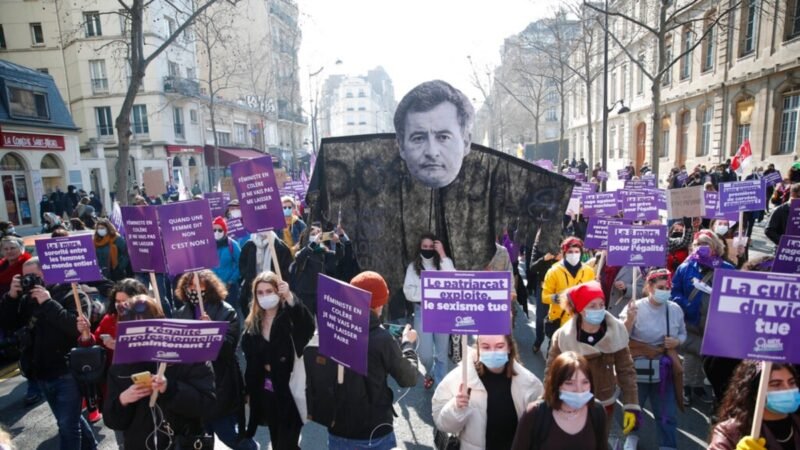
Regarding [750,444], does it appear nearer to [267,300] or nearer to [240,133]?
[267,300]

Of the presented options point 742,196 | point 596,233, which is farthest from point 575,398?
point 742,196

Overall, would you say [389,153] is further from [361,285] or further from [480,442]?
[480,442]

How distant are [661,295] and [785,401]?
5.58 feet

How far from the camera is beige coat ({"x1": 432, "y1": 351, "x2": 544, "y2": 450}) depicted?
2.96m

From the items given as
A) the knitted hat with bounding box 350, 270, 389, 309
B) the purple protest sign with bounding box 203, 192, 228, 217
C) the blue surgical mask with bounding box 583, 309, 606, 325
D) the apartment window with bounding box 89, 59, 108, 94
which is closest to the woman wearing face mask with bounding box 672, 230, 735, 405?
the blue surgical mask with bounding box 583, 309, 606, 325

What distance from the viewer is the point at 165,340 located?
284 cm

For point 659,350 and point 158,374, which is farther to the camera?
point 659,350

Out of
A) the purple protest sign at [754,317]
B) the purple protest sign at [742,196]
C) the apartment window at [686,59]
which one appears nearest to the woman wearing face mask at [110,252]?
the purple protest sign at [754,317]

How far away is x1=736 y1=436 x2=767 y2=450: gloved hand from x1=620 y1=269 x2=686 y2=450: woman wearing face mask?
5.63 ft

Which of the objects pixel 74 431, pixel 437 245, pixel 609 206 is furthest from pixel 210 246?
pixel 609 206

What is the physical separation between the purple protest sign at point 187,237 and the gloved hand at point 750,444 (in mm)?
4170

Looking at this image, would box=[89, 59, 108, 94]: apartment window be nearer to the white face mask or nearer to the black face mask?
the black face mask

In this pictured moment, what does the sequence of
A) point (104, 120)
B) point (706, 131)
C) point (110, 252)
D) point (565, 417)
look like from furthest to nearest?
point (104, 120)
point (706, 131)
point (110, 252)
point (565, 417)

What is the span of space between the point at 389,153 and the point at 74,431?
3.87 meters
